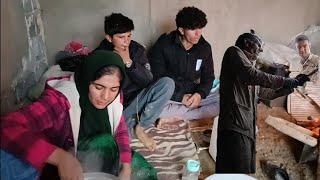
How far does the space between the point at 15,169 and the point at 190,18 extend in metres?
0.63

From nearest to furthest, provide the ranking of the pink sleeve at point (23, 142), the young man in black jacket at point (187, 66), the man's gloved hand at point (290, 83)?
the pink sleeve at point (23, 142), the young man in black jacket at point (187, 66), the man's gloved hand at point (290, 83)

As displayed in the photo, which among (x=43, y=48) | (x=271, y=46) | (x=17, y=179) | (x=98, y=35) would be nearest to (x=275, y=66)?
(x=271, y=46)

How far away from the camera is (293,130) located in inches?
51.4

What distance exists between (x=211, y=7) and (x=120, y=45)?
0.32 m

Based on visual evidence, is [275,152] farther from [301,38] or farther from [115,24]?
[115,24]

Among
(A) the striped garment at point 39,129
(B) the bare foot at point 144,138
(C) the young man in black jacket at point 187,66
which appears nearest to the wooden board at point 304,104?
(C) the young man in black jacket at point 187,66

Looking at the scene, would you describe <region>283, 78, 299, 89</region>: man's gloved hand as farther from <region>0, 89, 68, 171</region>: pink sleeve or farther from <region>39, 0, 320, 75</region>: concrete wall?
<region>0, 89, 68, 171</region>: pink sleeve

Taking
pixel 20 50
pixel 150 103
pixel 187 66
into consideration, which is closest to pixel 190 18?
pixel 187 66

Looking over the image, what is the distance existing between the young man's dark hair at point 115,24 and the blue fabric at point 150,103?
0.21 meters

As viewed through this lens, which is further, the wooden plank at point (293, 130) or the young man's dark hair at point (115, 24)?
the wooden plank at point (293, 130)

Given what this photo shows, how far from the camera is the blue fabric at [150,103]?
43.8 inches

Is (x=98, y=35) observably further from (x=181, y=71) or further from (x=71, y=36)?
(x=181, y=71)

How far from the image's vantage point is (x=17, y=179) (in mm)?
786

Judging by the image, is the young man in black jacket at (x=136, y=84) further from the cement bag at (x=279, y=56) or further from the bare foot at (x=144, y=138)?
the cement bag at (x=279, y=56)
